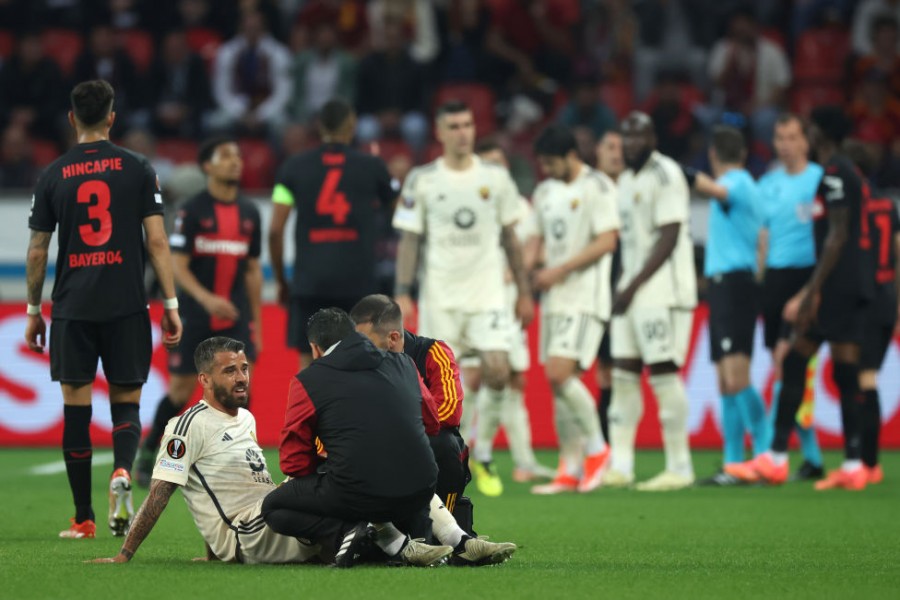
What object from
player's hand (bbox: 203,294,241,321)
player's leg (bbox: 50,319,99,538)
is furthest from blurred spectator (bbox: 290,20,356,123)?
player's leg (bbox: 50,319,99,538)

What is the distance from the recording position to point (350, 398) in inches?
249

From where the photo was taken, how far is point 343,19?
19.6 m

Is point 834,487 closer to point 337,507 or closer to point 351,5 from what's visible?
point 337,507

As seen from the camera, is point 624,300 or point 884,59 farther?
point 884,59

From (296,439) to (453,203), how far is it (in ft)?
15.1

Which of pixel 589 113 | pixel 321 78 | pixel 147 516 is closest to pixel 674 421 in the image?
pixel 147 516

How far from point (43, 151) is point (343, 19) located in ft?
13.6

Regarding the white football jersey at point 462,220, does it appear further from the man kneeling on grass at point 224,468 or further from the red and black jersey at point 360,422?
the red and black jersey at point 360,422

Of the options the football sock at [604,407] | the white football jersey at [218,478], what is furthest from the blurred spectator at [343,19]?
the white football jersey at [218,478]

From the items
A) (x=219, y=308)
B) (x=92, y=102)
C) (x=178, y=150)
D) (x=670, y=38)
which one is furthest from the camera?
(x=670, y=38)

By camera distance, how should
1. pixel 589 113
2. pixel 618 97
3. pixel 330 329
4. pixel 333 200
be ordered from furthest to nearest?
pixel 618 97
pixel 589 113
pixel 333 200
pixel 330 329

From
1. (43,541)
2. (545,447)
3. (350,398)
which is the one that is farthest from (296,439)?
(545,447)

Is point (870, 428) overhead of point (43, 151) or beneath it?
beneath

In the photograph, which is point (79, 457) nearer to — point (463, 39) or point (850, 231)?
point (850, 231)
